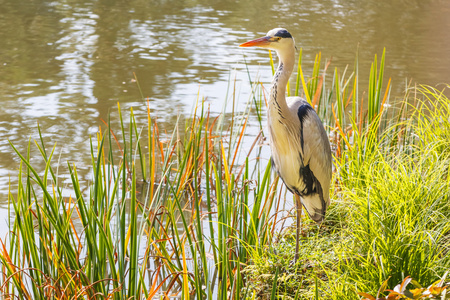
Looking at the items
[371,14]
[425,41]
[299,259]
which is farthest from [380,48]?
[299,259]

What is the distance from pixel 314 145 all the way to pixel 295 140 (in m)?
0.10

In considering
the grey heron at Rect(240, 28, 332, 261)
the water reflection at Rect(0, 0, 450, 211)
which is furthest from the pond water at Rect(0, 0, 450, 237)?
the grey heron at Rect(240, 28, 332, 261)

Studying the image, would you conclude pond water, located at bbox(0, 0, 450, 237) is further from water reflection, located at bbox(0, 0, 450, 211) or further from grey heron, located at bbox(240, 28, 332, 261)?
grey heron, located at bbox(240, 28, 332, 261)

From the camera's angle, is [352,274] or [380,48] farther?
[380,48]

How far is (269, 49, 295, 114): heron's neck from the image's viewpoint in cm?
254

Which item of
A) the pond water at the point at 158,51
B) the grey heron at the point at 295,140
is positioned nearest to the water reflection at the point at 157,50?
the pond water at the point at 158,51

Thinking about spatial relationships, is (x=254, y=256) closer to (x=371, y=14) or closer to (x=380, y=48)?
(x=380, y=48)

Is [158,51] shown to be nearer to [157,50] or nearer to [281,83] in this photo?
[157,50]

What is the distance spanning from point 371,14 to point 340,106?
7.18 meters

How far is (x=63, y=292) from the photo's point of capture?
1.94m

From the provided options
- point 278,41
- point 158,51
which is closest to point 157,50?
point 158,51

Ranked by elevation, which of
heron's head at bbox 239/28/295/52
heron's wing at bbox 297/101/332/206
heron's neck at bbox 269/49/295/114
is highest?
heron's head at bbox 239/28/295/52

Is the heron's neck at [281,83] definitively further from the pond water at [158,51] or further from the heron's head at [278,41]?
Answer: the pond water at [158,51]

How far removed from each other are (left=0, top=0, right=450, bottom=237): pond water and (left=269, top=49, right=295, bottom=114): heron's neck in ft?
4.34
